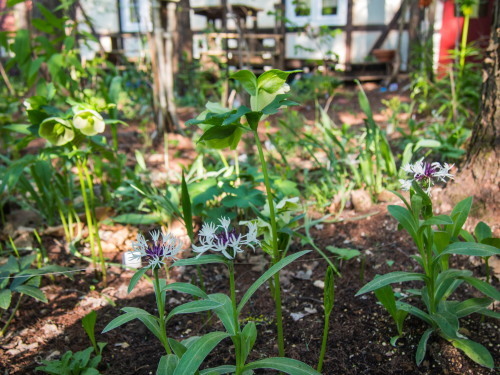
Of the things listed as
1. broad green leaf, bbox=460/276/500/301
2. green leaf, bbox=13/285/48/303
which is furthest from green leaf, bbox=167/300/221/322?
broad green leaf, bbox=460/276/500/301

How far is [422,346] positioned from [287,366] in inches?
19.9

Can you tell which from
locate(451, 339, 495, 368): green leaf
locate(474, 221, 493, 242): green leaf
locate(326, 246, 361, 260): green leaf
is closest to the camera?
locate(451, 339, 495, 368): green leaf

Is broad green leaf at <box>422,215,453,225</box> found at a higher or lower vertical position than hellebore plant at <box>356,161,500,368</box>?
higher

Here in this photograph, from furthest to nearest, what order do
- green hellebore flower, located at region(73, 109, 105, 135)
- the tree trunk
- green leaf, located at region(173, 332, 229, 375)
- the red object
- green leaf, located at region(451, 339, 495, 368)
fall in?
the red object
the tree trunk
green hellebore flower, located at region(73, 109, 105, 135)
green leaf, located at region(451, 339, 495, 368)
green leaf, located at region(173, 332, 229, 375)

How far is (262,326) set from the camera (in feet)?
5.06

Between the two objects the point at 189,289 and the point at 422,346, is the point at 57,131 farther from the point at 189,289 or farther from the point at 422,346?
the point at 422,346

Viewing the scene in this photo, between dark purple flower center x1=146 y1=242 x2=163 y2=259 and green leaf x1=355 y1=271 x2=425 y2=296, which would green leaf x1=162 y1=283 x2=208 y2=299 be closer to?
dark purple flower center x1=146 y1=242 x2=163 y2=259

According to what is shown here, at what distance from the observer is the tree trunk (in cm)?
189

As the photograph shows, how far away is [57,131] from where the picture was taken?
160 cm

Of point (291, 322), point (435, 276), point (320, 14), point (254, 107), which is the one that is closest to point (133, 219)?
point (291, 322)

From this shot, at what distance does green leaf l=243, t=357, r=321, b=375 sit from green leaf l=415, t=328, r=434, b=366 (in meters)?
0.44

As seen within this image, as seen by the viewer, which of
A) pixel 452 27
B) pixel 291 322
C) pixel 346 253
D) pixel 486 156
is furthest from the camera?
pixel 452 27

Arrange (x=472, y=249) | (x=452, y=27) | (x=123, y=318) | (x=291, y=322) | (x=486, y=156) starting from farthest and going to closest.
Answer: (x=452, y=27) < (x=486, y=156) < (x=291, y=322) < (x=472, y=249) < (x=123, y=318)

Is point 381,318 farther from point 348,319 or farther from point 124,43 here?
point 124,43
